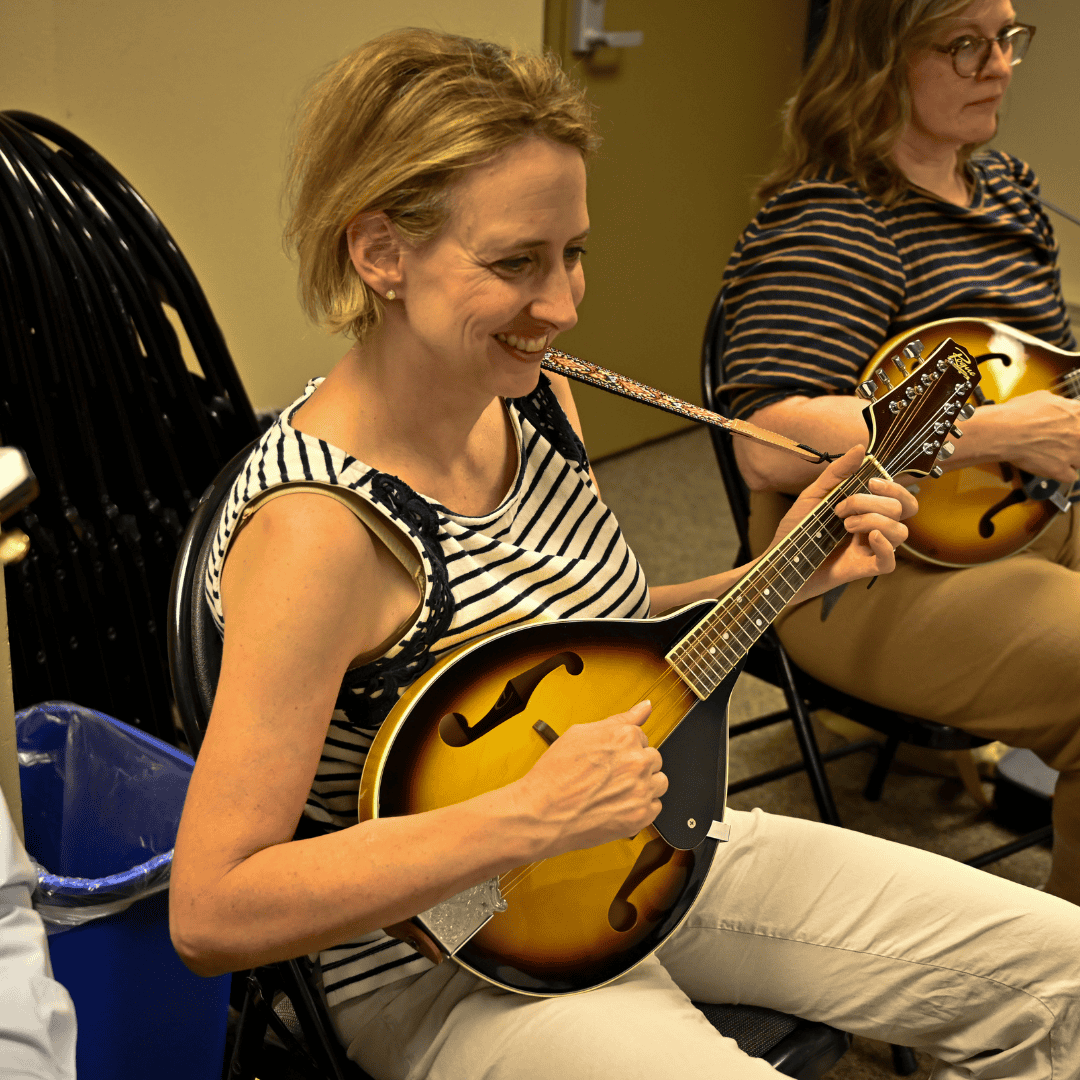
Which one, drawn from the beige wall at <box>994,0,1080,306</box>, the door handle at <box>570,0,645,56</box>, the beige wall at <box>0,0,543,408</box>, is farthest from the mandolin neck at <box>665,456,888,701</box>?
the beige wall at <box>994,0,1080,306</box>

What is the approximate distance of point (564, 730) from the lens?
3.26 ft

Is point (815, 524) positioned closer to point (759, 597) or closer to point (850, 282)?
point (759, 597)

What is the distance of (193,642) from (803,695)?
93cm

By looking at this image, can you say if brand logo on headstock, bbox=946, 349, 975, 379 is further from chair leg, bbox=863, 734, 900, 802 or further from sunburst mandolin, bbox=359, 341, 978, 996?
chair leg, bbox=863, 734, 900, 802

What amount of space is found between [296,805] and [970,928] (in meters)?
0.66

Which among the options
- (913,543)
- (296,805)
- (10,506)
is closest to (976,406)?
(913,543)

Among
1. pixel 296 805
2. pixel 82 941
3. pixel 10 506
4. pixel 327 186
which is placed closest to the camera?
pixel 10 506

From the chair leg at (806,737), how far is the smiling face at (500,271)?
30.8 inches

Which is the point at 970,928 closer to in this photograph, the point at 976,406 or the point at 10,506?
the point at 976,406

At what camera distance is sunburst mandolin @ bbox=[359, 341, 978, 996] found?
0.91 metres

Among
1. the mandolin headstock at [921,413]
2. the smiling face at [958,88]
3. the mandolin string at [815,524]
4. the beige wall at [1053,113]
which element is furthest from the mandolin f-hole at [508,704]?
the beige wall at [1053,113]

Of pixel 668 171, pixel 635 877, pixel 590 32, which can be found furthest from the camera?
pixel 668 171

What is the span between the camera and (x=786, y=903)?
3.62 ft

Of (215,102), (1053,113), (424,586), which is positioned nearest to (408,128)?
(424,586)
